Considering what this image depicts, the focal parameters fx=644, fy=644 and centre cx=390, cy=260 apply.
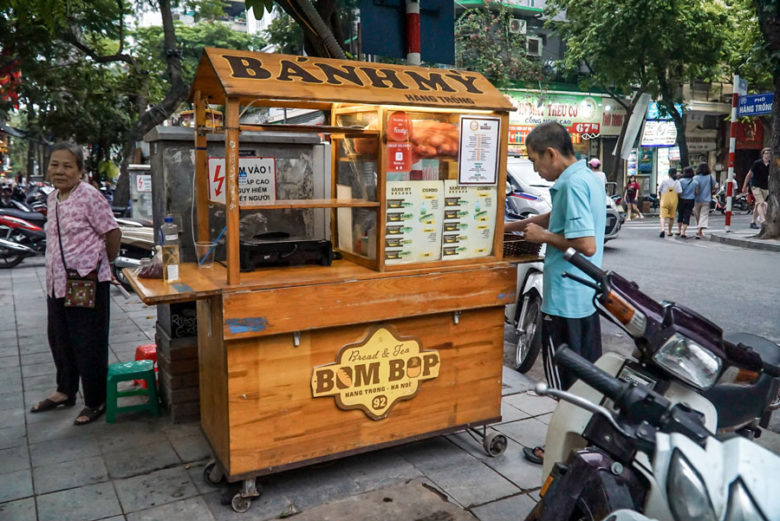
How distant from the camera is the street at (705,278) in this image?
21.7ft

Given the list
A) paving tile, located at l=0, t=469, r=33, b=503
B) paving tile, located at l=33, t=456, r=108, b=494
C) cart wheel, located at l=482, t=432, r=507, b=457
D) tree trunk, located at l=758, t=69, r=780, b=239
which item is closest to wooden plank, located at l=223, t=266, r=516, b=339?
cart wheel, located at l=482, t=432, r=507, b=457

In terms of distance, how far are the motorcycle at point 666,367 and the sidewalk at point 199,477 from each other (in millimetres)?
937

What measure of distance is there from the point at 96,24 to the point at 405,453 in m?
9.42

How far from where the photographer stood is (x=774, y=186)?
12859mm

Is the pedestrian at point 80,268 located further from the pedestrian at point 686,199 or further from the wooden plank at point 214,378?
the pedestrian at point 686,199

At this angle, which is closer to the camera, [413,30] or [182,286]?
[182,286]

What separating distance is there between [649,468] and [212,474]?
239 centimetres

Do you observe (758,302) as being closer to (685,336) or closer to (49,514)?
(685,336)

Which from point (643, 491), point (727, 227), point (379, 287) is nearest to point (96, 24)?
point (379, 287)

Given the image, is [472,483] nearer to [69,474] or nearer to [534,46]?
[69,474]

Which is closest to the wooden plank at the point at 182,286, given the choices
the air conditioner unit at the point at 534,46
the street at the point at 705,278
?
the street at the point at 705,278

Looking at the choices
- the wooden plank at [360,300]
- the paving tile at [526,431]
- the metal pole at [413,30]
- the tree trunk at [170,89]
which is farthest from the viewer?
the tree trunk at [170,89]

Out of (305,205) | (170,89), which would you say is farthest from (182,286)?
(170,89)

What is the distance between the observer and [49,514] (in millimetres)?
3049
